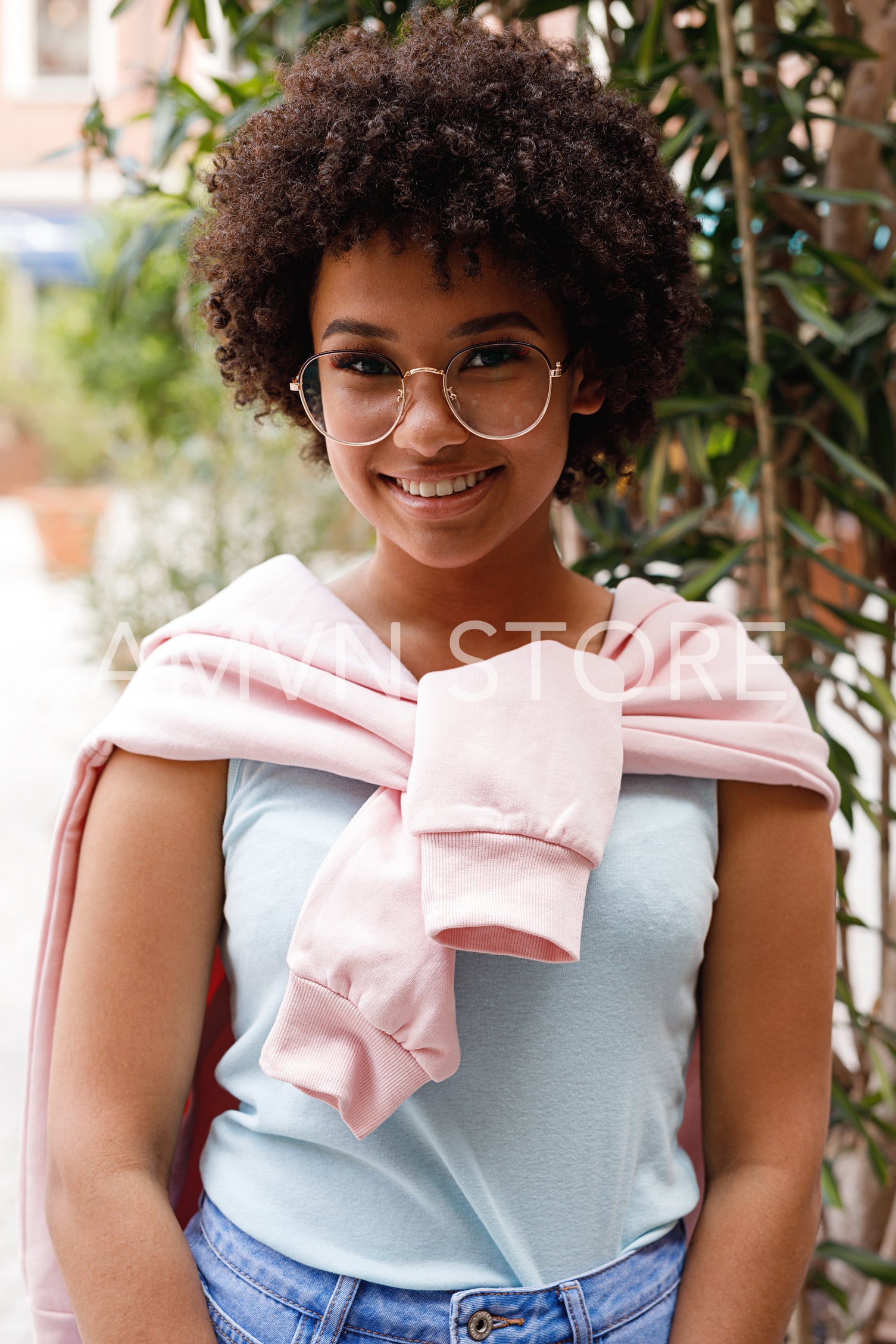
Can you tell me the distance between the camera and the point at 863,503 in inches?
58.0

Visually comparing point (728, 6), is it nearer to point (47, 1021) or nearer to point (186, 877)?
point (186, 877)

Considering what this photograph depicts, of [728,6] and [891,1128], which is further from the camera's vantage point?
[891,1128]

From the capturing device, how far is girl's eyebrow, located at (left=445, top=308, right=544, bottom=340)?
95 centimetres

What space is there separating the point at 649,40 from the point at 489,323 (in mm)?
695

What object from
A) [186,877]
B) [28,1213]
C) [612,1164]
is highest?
[186,877]

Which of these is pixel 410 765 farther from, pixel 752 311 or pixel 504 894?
pixel 752 311

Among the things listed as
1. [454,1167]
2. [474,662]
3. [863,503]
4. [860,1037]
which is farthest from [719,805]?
[860,1037]

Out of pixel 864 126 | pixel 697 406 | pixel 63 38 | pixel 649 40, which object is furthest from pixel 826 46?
pixel 63 38

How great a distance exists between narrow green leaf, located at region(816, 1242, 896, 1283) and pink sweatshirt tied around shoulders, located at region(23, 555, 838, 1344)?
83 cm

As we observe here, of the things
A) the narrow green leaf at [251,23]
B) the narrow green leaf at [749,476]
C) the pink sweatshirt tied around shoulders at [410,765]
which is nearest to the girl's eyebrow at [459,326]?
the pink sweatshirt tied around shoulders at [410,765]

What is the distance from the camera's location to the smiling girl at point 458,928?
3.05 ft

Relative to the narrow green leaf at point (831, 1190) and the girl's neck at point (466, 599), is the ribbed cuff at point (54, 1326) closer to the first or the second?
the girl's neck at point (466, 599)

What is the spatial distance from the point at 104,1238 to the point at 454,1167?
287 millimetres

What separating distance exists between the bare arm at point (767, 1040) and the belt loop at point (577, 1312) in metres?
0.11
